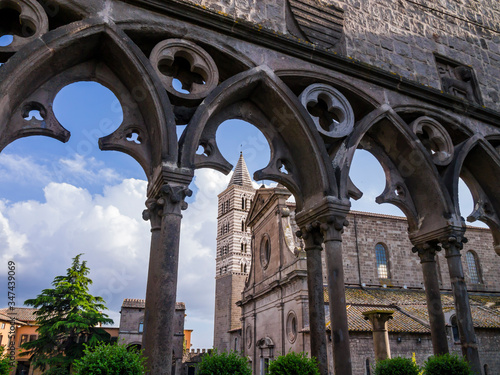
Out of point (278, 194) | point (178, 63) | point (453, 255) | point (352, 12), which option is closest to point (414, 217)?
point (453, 255)

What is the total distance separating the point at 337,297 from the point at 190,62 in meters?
4.05

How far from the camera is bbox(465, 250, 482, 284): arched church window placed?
26.6 m

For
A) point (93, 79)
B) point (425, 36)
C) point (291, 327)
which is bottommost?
point (291, 327)

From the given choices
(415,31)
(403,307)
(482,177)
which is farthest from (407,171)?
(403,307)

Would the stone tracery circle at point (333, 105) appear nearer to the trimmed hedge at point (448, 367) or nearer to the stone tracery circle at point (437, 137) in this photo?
the stone tracery circle at point (437, 137)

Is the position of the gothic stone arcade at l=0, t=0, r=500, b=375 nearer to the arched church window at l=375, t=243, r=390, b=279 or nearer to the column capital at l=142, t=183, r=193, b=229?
the column capital at l=142, t=183, r=193, b=229

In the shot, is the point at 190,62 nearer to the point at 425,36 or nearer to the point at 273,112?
the point at 273,112

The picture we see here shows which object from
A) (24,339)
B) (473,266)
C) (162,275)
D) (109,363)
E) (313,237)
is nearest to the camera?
(109,363)

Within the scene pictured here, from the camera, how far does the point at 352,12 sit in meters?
8.26

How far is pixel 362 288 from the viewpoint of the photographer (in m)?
23.3

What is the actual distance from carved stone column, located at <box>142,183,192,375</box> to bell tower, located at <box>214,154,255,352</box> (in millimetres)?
38465

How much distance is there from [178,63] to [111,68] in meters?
1.04

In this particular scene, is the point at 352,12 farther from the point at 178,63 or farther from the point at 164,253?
the point at 164,253

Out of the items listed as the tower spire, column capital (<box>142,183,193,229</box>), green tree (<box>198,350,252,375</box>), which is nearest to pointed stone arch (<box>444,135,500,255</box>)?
column capital (<box>142,183,193,229</box>)
